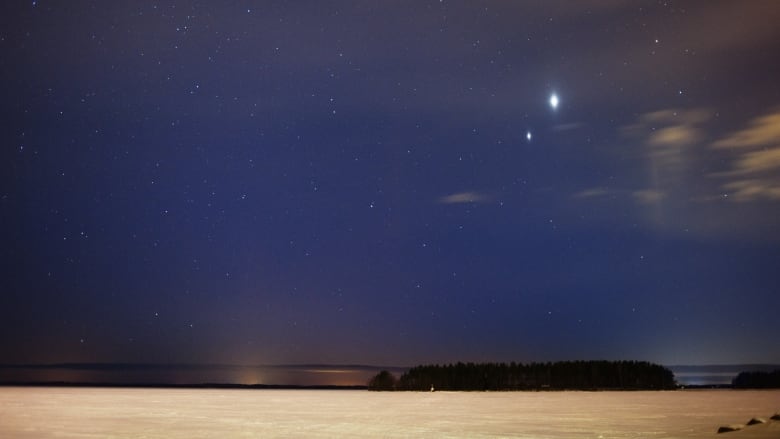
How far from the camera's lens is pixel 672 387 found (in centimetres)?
11225

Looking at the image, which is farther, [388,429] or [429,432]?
[388,429]

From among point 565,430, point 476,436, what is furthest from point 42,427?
point 565,430

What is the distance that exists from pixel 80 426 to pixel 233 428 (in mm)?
4640

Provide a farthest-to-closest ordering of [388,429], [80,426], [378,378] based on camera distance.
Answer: [378,378]
[80,426]
[388,429]

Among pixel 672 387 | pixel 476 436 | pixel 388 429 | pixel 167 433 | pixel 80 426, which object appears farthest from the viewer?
pixel 672 387

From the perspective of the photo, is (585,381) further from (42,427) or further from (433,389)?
(42,427)

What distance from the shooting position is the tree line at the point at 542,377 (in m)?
114

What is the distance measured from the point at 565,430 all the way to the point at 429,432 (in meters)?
3.51

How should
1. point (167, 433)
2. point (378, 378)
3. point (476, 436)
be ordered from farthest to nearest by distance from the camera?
point (378, 378) → point (167, 433) → point (476, 436)

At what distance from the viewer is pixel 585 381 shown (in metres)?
115

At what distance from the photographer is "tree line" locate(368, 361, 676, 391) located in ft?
375

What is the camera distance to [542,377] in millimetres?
117000

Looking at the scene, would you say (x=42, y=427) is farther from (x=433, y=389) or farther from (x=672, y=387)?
(x=672, y=387)

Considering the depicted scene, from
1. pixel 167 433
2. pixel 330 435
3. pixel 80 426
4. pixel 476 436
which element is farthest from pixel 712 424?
pixel 80 426
